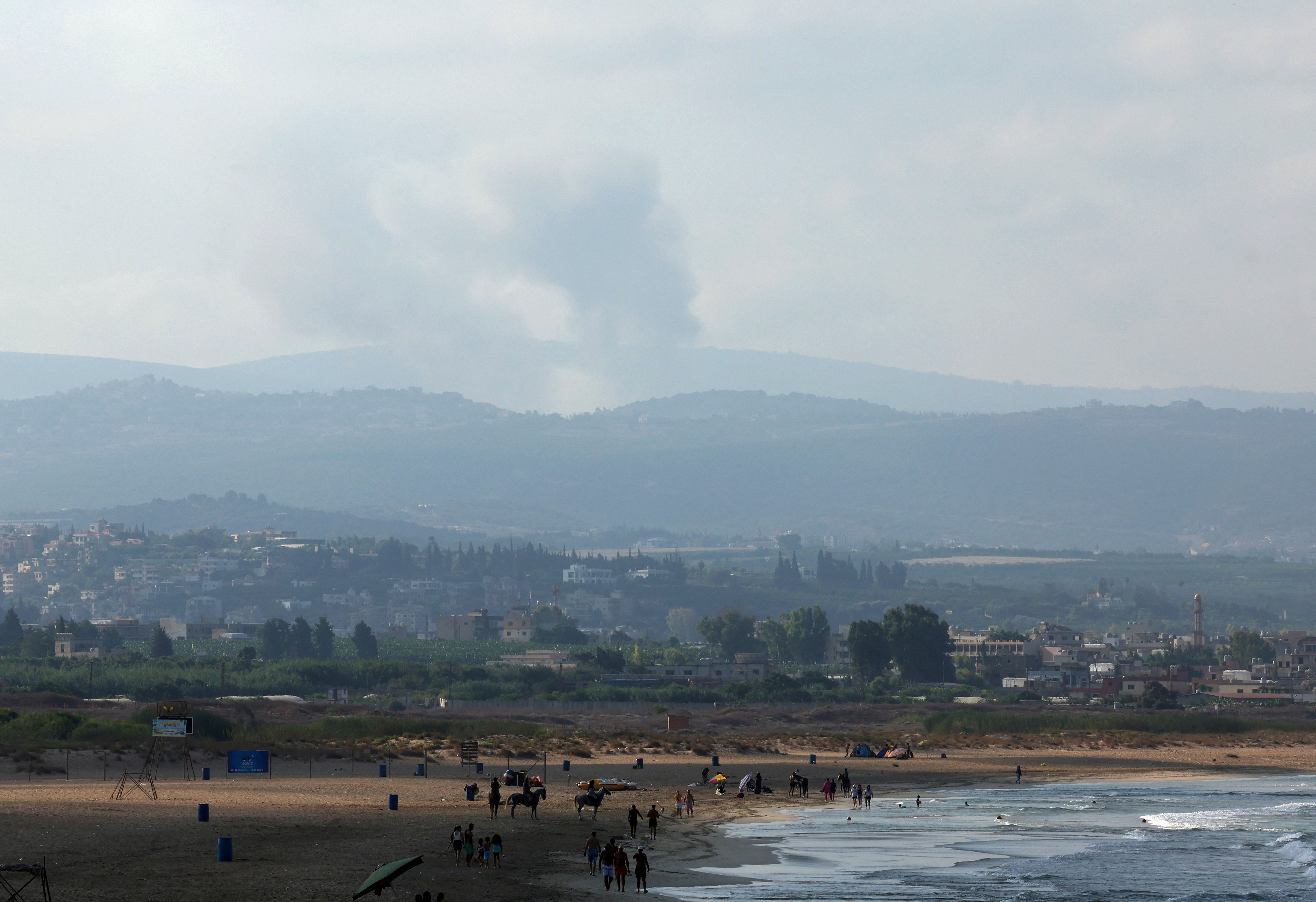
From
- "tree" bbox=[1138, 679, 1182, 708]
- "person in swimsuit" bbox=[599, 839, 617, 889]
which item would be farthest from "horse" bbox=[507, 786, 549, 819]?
"tree" bbox=[1138, 679, 1182, 708]

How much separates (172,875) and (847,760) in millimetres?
64747

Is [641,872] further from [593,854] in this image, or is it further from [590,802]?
[590,802]

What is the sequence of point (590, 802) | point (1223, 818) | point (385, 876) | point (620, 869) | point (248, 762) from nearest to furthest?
1. point (385, 876)
2. point (620, 869)
3. point (590, 802)
4. point (1223, 818)
5. point (248, 762)

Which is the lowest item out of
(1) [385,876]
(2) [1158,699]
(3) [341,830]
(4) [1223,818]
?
(2) [1158,699]

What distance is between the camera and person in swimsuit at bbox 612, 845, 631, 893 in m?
43.9

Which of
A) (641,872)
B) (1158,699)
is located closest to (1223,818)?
(641,872)

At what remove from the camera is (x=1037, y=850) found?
55250mm

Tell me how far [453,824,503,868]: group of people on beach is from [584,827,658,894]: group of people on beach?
2.80m

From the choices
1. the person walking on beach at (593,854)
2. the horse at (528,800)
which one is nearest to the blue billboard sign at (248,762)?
the horse at (528,800)

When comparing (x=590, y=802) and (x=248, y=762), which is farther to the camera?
(x=248, y=762)

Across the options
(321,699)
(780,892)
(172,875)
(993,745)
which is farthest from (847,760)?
(321,699)

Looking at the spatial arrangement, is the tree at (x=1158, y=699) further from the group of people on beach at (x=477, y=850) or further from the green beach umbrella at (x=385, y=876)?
the green beach umbrella at (x=385, y=876)

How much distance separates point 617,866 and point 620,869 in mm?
127

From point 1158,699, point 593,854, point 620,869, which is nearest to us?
point 620,869
